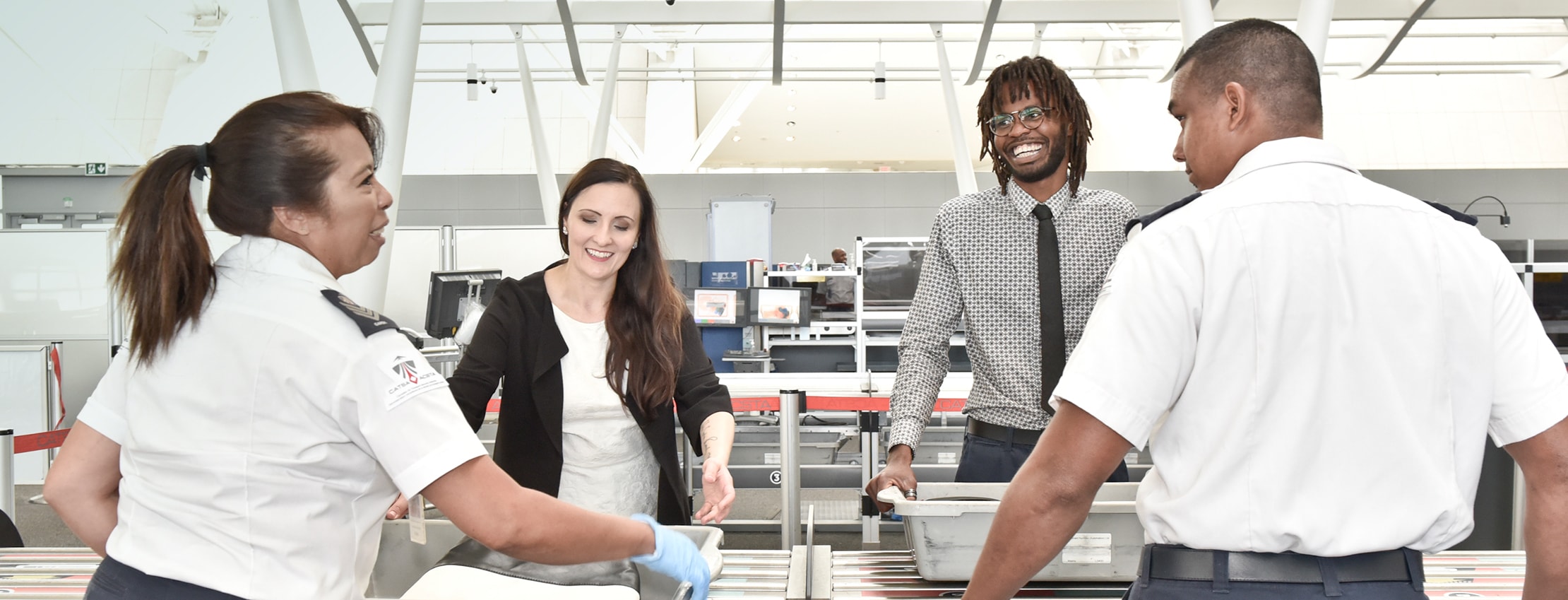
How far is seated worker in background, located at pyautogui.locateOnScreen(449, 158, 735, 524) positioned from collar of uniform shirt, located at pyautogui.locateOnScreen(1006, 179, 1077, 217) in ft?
2.32

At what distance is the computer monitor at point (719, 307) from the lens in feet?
28.2

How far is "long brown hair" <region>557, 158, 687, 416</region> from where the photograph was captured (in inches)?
70.9

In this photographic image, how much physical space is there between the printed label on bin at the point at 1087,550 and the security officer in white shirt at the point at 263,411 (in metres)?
0.71

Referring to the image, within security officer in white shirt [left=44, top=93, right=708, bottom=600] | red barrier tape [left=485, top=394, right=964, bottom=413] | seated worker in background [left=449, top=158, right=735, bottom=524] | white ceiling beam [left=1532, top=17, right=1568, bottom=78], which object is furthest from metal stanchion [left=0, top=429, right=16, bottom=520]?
white ceiling beam [left=1532, top=17, right=1568, bottom=78]

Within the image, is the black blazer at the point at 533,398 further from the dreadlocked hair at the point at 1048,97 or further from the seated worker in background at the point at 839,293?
the seated worker in background at the point at 839,293

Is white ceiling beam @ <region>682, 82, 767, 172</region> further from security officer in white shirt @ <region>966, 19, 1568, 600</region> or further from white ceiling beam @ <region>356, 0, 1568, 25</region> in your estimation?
security officer in white shirt @ <region>966, 19, 1568, 600</region>

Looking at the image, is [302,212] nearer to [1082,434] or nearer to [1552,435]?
[1082,434]

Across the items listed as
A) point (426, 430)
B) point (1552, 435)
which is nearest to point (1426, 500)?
point (1552, 435)

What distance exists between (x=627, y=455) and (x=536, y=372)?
24 centimetres

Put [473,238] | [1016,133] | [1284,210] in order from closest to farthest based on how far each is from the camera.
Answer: [1284,210] → [1016,133] → [473,238]

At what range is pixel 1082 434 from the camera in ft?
3.22

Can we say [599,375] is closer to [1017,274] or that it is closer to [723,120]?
[1017,274]

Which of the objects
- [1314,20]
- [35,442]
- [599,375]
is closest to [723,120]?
[1314,20]

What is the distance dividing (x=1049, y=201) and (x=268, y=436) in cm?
139
